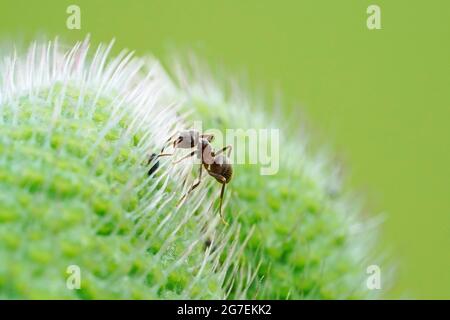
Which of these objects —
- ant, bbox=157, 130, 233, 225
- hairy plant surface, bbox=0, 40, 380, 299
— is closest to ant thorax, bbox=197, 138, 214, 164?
ant, bbox=157, 130, 233, 225

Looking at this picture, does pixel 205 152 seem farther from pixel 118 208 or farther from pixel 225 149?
pixel 118 208

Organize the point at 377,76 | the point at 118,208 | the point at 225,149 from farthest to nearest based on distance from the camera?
the point at 377,76
the point at 225,149
the point at 118,208

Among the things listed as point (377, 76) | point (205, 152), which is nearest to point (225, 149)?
point (205, 152)

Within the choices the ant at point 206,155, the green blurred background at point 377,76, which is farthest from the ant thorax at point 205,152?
the green blurred background at point 377,76

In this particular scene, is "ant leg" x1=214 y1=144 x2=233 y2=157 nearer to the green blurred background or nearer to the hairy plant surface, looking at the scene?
the hairy plant surface

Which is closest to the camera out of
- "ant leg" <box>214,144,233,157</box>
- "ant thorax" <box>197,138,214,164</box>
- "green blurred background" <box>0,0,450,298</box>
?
"ant thorax" <box>197,138,214,164</box>

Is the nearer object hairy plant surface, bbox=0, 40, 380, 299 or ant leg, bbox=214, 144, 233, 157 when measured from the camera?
hairy plant surface, bbox=0, 40, 380, 299

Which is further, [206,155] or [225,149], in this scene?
[225,149]

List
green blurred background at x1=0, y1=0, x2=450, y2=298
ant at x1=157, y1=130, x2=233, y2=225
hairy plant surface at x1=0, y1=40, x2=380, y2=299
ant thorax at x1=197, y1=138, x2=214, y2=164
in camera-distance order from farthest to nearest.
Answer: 1. green blurred background at x1=0, y1=0, x2=450, y2=298
2. ant thorax at x1=197, y1=138, x2=214, y2=164
3. ant at x1=157, y1=130, x2=233, y2=225
4. hairy plant surface at x1=0, y1=40, x2=380, y2=299

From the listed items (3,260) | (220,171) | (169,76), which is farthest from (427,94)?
(3,260)

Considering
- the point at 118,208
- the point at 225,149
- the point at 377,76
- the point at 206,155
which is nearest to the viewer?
the point at 118,208
